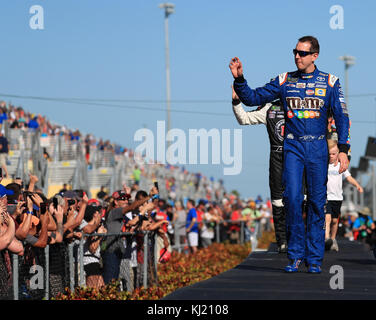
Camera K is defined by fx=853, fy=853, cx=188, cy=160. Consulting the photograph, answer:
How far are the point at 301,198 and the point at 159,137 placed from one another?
14.6 ft

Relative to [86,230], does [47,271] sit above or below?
below

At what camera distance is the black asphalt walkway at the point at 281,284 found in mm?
5996

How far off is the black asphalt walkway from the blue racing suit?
1.38ft

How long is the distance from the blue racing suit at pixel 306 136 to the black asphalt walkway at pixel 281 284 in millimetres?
420

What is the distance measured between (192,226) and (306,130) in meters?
16.5

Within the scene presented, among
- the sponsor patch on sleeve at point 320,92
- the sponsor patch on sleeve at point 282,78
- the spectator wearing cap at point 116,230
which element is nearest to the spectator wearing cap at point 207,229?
the spectator wearing cap at point 116,230

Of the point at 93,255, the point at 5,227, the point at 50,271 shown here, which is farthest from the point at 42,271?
the point at 93,255

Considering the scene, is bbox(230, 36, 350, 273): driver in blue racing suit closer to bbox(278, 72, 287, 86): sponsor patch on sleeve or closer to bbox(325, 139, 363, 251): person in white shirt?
bbox(278, 72, 287, 86): sponsor patch on sleeve

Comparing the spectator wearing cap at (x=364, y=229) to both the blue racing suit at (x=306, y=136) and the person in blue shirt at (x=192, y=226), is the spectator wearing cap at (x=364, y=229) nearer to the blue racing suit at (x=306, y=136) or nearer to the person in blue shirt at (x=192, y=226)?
the person in blue shirt at (x=192, y=226)

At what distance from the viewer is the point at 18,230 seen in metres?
8.58

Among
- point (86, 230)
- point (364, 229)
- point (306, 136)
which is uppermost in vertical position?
point (306, 136)

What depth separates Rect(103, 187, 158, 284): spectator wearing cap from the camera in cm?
1159

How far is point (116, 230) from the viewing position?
1206 centimetres

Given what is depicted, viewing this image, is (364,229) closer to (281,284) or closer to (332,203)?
(332,203)
